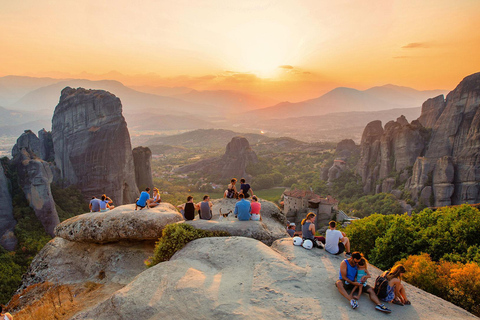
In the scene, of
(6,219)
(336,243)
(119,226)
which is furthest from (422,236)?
(6,219)

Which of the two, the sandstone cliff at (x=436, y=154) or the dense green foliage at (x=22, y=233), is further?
the sandstone cliff at (x=436, y=154)

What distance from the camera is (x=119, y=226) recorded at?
13305 mm

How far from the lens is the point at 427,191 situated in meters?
39.2

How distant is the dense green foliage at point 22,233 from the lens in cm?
2119

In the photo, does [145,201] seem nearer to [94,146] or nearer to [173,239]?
[173,239]

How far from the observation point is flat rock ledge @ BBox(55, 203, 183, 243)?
13.2 metres

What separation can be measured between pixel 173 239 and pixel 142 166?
39.1 m

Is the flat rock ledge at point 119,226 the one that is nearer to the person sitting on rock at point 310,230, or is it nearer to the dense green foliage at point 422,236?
the person sitting on rock at point 310,230

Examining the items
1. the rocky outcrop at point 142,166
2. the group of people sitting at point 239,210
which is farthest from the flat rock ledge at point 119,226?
the rocky outcrop at point 142,166

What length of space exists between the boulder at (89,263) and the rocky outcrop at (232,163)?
6782 centimetres

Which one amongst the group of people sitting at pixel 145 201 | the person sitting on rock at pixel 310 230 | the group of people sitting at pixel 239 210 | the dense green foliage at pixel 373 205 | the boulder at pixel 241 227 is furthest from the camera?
the dense green foliage at pixel 373 205

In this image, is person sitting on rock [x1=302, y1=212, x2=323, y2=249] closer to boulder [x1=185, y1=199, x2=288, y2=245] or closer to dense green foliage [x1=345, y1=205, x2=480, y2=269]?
boulder [x1=185, y1=199, x2=288, y2=245]

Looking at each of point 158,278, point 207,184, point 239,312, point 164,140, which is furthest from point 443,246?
point 164,140

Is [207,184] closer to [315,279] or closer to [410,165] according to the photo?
[410,165]
